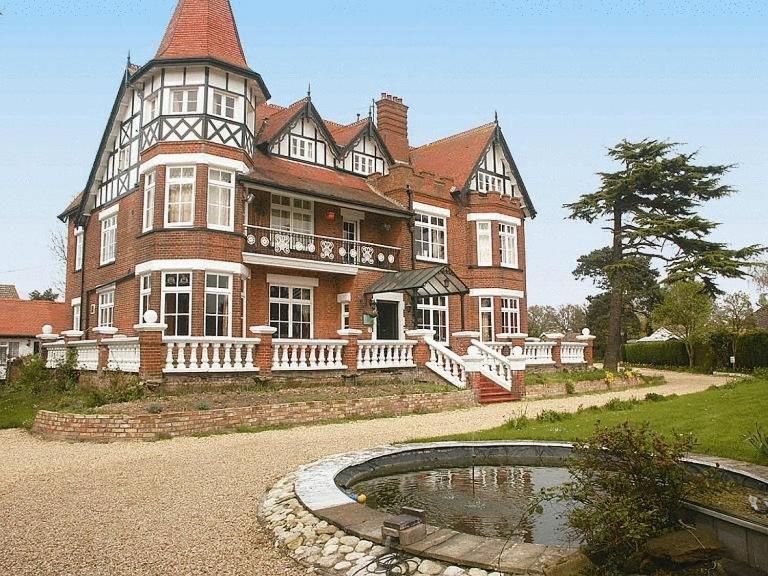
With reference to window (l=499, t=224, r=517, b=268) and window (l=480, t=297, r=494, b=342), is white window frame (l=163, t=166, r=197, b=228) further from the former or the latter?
window (l=499, t=224, r=517, b=268)

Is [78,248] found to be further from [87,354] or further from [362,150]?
[362,150]

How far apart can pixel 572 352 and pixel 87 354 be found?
17.9 meters

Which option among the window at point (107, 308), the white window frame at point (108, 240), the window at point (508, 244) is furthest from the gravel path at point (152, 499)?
the window at point (508, 244)

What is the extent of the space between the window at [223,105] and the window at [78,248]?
10470mm

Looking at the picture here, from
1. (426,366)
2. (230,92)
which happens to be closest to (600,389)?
(426,366)

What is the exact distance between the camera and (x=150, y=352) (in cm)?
1459

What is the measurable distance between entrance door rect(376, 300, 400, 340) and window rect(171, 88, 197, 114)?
9535 millimetres

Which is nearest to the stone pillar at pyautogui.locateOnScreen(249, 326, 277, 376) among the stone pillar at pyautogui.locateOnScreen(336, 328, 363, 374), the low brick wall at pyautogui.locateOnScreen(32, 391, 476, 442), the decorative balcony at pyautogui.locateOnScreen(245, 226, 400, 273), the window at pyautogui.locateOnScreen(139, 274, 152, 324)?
the stone pillar at pyautogui.locateOnScreen(336, 328, 363, 374)

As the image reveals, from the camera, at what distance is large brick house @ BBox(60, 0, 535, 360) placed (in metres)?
18.9

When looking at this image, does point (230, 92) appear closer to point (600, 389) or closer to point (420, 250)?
point (420, 250)

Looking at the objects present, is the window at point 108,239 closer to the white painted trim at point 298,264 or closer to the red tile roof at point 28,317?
the white painted trim at point 298,264

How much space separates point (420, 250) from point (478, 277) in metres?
2.94

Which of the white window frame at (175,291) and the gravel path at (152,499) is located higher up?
the white window frame at (175,291)

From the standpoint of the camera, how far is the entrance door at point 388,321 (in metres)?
23.6
